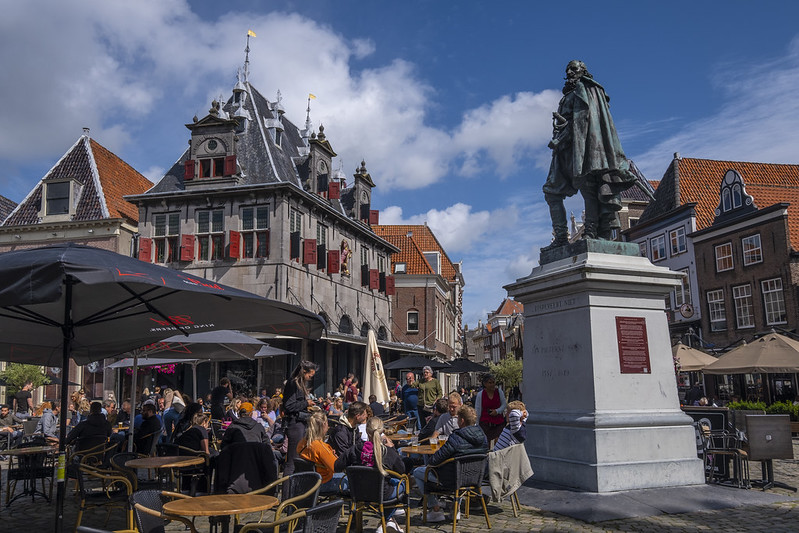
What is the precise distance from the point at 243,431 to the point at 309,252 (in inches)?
798

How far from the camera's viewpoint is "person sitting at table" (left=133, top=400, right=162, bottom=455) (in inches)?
358

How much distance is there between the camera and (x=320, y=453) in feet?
20.8

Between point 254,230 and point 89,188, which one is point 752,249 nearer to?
point 254,230

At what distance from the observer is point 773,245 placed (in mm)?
26984

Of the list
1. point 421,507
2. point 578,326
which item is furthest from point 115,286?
point 578,326

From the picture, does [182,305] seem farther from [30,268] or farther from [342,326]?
[342,326]

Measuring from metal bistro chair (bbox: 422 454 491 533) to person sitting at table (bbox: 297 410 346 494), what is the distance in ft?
3.17

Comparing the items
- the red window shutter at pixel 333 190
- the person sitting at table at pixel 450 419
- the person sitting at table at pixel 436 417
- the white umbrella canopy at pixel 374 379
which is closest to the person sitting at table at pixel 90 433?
the person sitting at table at pixel 436 417

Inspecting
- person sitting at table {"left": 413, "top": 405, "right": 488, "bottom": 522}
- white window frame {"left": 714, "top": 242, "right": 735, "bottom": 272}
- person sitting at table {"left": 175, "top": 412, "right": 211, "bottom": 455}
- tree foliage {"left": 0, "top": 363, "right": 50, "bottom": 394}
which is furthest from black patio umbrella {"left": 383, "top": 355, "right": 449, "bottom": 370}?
white window frame {"left": 714, "top": 242, "right": 735, "bottom": 272}

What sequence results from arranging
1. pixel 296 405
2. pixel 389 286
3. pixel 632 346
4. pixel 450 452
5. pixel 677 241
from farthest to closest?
pixel 389 286 → pixel 677 241 → pixel 296 405 → pixel 632 346 → pixel 450 452

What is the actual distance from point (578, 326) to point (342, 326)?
24.0 meters

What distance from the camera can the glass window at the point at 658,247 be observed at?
34.8 meters

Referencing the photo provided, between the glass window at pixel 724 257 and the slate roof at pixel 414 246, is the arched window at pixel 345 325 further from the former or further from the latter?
the glass window at pixel 724 257

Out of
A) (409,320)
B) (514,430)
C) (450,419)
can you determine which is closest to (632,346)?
(514,430)
